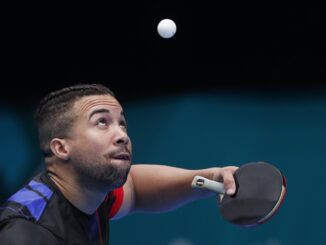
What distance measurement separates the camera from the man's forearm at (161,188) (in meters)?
1.98

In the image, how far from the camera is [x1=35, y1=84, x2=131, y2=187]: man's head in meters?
1.65

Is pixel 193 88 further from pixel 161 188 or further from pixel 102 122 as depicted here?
pixel 102 122

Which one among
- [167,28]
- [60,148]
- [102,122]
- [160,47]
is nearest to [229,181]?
[102,122]

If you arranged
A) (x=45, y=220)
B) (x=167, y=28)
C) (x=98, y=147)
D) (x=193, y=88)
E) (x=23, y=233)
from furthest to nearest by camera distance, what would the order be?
(x=193, y=88) → (x=167, y=28) → (x=98, y=147) → (x=45, y=220) → (x=23, y=233)

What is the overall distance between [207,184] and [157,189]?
0.53 meters

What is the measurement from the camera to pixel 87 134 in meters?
1.68

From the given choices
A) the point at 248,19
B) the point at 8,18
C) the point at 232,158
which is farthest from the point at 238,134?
the point at 8,18

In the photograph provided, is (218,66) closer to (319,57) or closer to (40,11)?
(319,57)

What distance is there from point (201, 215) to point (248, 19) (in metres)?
1.67

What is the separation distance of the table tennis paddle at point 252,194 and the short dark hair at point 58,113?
61 centimetres

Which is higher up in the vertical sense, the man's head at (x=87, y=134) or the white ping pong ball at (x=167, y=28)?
the white ping pong ball at (x=167, y=28)

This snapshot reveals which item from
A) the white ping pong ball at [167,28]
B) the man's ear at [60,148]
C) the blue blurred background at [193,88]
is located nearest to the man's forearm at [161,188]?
the man's ear at [60,148]

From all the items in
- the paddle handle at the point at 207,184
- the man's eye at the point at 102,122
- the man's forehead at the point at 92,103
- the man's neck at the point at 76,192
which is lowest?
the man's neck at the point at 76,192

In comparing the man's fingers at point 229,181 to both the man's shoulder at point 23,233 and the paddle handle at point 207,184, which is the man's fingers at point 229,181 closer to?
the paddle handle at point 207,184
